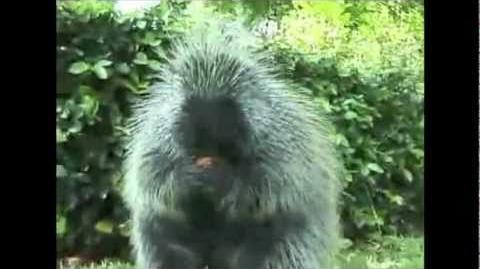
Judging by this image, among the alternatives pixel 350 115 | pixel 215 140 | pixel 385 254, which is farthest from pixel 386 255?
pixel 215 140

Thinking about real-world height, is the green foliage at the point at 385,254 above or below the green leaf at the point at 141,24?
below

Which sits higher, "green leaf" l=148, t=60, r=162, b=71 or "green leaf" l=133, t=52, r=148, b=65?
"green leaf" l=133, t=52, r=148, b=65

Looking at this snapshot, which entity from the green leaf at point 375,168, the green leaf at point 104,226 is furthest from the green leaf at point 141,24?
the green leaf at point 375,168

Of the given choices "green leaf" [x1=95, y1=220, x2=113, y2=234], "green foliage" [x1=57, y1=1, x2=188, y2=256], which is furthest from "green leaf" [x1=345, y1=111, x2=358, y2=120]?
"green leaf" [x1=95, y1=220, x2=113, y2=234]

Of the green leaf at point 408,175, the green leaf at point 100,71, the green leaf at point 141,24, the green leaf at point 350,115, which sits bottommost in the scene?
the green leaf at point 408,175

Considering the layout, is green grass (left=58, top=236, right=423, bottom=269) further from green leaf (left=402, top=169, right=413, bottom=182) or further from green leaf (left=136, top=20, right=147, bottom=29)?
green leaf (left=136, top=20, right=147, bottom=29)

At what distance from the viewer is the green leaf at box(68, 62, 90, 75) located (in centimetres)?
121

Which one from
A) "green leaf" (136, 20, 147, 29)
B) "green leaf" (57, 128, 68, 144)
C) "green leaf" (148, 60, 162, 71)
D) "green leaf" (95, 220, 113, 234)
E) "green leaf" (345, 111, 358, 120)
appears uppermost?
"green leaf" (136, 20, 147, 29)

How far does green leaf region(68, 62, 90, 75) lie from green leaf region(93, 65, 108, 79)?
0.02 metres

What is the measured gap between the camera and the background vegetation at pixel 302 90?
122 cm

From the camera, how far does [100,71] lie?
4.03ft

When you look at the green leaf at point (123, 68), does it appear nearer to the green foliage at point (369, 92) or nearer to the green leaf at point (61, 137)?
the green leaf at point (61, 137)

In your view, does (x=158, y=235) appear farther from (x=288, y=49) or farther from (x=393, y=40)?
(x=393, y=40)
